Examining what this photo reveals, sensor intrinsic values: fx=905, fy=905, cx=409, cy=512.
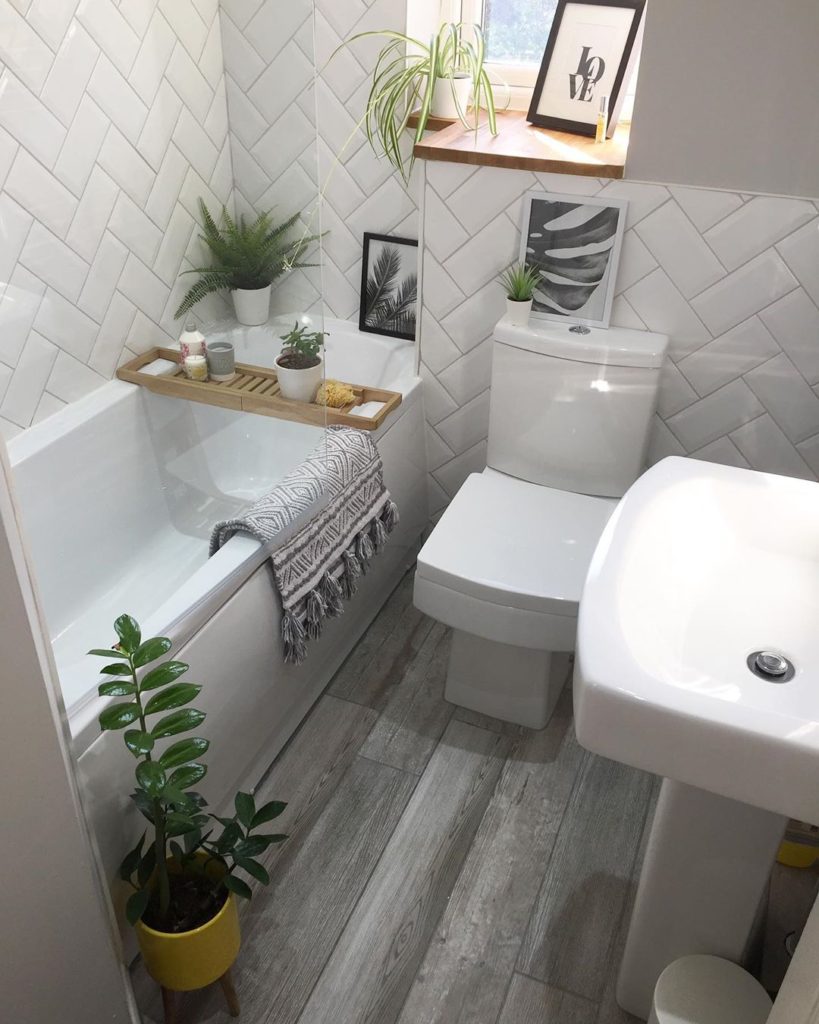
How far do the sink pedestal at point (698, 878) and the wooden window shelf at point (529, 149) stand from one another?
1.35 meters

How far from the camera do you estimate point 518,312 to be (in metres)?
2.15

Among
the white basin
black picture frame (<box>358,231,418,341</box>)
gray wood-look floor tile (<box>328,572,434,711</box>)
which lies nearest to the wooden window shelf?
black picture frame (<box>358,231,418,341</box>)

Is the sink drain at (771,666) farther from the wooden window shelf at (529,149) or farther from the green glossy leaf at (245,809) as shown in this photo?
the wooden window shelf at (529,149)

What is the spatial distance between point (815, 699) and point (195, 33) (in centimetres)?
165

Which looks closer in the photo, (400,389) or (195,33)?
(195,33)

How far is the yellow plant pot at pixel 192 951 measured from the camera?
1.46m

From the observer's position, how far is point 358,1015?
1.61 metres

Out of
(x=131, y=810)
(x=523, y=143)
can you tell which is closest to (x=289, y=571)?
(x=131, y=810)

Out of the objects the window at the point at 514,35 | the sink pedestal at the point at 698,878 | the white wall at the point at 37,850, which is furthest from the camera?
the window at the point at 514,35

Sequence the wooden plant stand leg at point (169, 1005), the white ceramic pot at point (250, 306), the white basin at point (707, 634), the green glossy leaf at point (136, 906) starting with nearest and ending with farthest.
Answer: the white basin at point (707, 634), the green glossy leaf at point (136, 906), the wooden plant stand leg at point (169, 1005), the white ceramic pot at point (250, 306)

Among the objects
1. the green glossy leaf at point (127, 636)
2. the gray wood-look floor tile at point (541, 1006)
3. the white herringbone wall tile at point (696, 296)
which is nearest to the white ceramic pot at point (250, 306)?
the white herringbone wall tile at point (696, 296)

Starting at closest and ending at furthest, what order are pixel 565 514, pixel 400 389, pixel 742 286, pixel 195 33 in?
pixel 195 33 < pixel 742 286 < pixel 565 514 < pixel 400 389

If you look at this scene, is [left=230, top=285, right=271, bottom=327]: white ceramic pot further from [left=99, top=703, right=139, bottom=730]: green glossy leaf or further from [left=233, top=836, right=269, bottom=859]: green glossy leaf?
[left=233, top=836, right=269, bottom=859]: green glossy leaf

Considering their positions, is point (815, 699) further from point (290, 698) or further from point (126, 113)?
point (126, 113)
